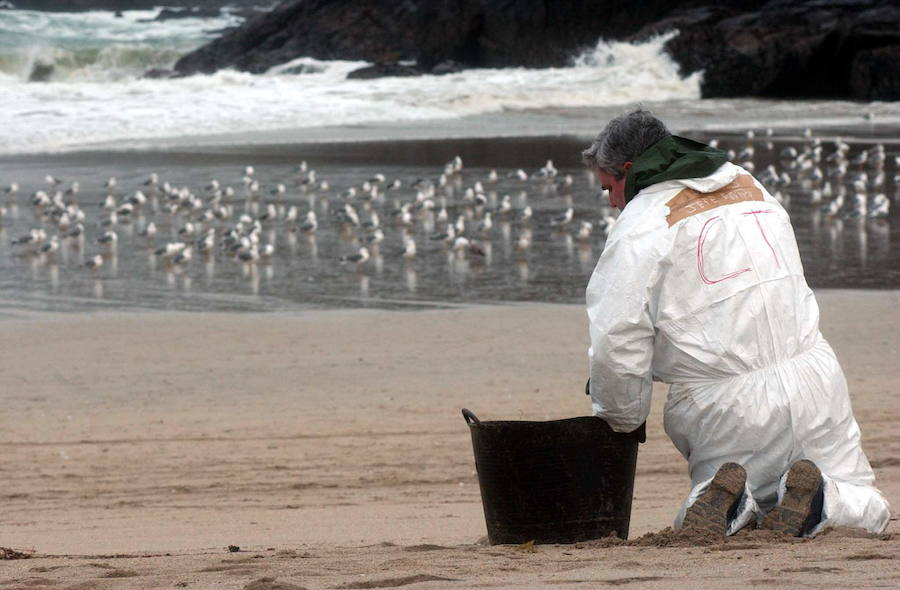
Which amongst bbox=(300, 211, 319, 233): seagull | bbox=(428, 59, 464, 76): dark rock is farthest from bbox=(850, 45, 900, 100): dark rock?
bbox=(300, 211, 319, 233): seagull

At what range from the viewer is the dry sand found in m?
3.98

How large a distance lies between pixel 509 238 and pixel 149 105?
61.6 feet

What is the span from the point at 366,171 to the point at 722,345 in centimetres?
1673

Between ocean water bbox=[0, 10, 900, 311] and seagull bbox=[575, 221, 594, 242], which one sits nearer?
ocean water bbox=[0, 10, 900, 311]

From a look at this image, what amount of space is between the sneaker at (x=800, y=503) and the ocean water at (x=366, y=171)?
689 cm

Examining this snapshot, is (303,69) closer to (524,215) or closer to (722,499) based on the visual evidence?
(524,215)

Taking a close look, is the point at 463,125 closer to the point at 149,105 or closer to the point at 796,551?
the point at 149,105

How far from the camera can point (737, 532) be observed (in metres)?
4.30

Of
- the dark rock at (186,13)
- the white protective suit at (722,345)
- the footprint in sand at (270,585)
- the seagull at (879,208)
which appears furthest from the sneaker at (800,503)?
the dark rock at (186,13)

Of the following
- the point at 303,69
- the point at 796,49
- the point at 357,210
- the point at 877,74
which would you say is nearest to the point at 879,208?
the point at 357,210

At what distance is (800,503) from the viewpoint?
428 centimetres

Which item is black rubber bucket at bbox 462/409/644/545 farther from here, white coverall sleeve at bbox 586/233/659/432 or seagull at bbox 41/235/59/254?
seagull at bbox 41/235/59/254

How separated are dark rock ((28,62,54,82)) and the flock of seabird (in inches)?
1563

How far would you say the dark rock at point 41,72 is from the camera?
187 ft
